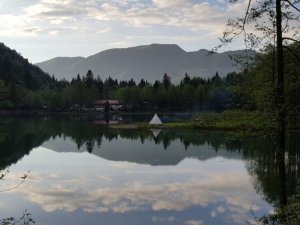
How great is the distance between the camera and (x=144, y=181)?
4094 centimetres

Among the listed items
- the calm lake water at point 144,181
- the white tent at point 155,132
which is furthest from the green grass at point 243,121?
the white tent at point 155,132

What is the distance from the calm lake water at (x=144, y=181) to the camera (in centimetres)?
2875

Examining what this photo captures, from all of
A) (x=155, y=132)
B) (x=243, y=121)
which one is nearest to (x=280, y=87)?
(x=243, y=121)

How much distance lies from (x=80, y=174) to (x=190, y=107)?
151275mm

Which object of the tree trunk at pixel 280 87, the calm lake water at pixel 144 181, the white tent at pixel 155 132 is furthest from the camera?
the white tent at pixel 155 132

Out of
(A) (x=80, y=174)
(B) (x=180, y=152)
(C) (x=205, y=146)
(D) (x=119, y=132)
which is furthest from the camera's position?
(D) (x=119, y=132)

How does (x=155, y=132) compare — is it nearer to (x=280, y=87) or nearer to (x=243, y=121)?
(x=243, y=121)

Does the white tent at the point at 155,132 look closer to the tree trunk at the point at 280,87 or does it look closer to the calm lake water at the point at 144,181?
the calm lake water at the point at 144,181

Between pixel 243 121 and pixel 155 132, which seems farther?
pixel 155 132

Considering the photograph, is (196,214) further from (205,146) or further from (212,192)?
(205,146)

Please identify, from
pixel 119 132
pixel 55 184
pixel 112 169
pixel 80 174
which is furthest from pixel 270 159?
pixel 119 132

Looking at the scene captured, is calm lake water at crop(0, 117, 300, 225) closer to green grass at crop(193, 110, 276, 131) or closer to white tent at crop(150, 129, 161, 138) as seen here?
green grass at crop(193, 110, 276, 131)

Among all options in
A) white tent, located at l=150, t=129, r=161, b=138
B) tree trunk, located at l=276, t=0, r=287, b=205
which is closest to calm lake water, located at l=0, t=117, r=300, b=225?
tree trunk, located at l=276, t=0, r=287, b=205

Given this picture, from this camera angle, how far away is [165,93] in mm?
192000
